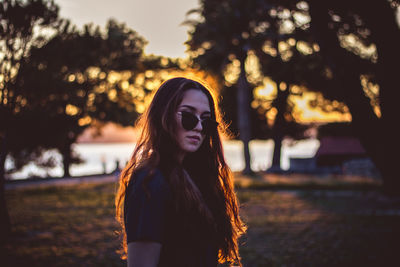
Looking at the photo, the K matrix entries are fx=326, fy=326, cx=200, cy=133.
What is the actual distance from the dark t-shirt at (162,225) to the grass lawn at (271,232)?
2.31 m

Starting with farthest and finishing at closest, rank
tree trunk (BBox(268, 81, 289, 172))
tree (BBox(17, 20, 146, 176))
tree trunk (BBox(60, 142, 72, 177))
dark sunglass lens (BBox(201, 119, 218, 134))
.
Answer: tree trunk (BBox(268, 81, 289, 172)) < tree trunk (BBox(60, 142, 72, 177)) < tree (BBox(17, 20, 146, 176)) < dark sunglass lens (BBox(201, 119, 218, 134))

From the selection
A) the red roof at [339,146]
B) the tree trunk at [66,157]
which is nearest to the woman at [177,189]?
the tree trunk at [66,157]

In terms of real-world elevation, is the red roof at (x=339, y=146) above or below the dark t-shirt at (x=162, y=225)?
below

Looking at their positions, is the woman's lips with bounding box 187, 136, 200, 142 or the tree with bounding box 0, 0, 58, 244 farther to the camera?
the tree with bounding box 0, 0, 58, 244

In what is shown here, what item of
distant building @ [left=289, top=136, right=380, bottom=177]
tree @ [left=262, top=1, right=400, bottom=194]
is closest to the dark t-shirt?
tree @ [left=262, top=1, right=400, bottom=194]

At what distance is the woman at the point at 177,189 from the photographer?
1.42 meters

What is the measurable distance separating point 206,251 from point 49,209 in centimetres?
1158

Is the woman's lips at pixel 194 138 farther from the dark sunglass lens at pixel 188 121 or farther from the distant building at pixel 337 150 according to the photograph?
the distant building at pixel 337 150

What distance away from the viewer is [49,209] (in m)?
11.7

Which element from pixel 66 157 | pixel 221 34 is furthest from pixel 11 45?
pixel 66 157

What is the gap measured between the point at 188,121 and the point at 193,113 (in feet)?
0.24

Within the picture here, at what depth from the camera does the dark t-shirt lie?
1.40 m

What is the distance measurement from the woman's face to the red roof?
1589 inches

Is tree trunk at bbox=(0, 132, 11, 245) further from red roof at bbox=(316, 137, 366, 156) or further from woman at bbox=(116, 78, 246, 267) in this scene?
red roof at bbox=(316, 137, 366, 156)
